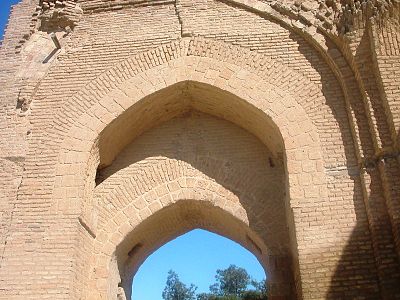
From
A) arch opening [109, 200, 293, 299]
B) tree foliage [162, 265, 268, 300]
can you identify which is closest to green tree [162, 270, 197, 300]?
tree foliage [162, 265, 268, 300]

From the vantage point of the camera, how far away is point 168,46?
6617 mm

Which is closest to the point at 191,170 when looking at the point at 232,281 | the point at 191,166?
the point at 191,166

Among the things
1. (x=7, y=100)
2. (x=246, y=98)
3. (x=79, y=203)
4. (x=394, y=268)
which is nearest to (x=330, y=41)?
(x=246, y=98)

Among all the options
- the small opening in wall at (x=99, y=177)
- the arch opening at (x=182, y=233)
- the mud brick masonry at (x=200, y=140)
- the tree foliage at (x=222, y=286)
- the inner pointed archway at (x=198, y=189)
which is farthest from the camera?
the tree foliage at (x=222, y=286)

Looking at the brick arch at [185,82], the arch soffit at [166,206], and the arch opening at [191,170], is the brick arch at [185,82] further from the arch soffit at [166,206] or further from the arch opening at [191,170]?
the arch soffit at [166,206]

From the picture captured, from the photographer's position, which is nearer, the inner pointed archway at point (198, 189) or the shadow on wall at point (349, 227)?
the shadow on wall at point (349, 227)

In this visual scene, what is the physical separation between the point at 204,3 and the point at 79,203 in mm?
3603

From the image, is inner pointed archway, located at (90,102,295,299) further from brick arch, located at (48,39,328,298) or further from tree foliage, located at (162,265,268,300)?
tree foliage, located at (162,265,268,300)

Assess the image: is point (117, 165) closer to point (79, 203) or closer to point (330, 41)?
point (79, 203)

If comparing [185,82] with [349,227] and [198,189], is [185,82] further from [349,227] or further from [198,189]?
[349,227]

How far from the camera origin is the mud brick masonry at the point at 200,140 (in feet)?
16.9

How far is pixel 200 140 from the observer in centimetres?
688

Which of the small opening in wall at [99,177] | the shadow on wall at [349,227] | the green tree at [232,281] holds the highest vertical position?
the green tree at [232,281]

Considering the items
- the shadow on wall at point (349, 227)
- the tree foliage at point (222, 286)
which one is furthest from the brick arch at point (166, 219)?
the tree foliage at point (222, 286)
